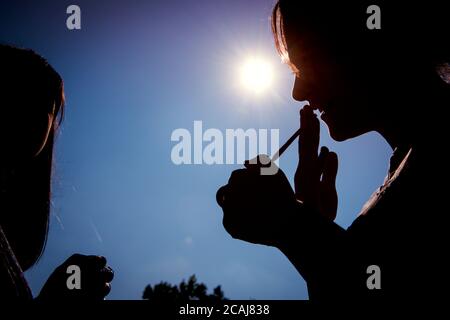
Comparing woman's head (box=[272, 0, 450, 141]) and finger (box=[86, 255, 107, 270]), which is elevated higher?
woman's head (box=[272, 0, 450, 141])

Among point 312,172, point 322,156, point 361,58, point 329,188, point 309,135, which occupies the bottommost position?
point 329,188

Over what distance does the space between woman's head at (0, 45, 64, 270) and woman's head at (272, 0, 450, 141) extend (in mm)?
1833

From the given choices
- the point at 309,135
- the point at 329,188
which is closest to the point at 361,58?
the point at 309,135

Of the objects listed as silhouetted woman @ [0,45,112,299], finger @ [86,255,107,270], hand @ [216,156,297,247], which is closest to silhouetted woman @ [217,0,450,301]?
hand @ [216,156,297,247]

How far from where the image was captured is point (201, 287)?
1480 centimetres

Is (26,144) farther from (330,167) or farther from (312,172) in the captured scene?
(330,167)

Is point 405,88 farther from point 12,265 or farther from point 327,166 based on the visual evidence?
point 12,265

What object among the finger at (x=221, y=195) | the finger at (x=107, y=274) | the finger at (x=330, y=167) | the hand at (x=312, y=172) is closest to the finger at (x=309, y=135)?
the hand at (x=312, y=172)

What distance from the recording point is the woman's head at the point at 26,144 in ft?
6.21

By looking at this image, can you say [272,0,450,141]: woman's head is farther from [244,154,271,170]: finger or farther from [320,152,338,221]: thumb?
[244,154,271,170]: finger

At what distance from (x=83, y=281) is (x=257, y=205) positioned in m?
0.95

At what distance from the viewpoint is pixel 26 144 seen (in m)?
1.91

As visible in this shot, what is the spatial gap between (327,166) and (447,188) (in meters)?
1.22

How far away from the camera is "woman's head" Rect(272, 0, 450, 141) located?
137 centimetres
